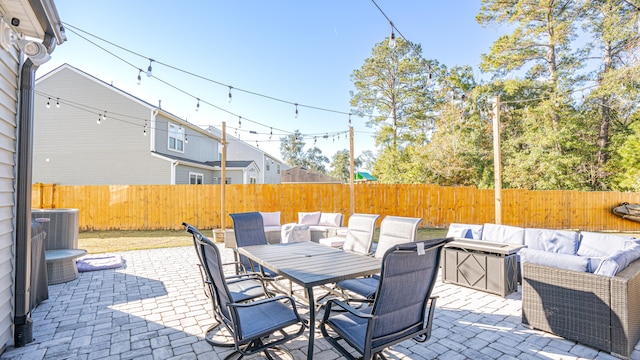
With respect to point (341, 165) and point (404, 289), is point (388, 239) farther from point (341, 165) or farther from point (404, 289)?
point (341, 165)

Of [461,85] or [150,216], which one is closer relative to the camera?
[150,216]

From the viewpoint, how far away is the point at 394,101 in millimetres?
15836

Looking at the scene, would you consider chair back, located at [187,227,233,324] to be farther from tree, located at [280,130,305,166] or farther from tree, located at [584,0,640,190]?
tree, located at [280,130,305,166]

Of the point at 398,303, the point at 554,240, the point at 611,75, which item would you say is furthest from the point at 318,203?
the point at 611,75

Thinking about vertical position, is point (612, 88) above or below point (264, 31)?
below

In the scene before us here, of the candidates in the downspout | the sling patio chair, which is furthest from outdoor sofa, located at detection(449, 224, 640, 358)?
the downspout

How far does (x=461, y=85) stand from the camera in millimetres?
15117

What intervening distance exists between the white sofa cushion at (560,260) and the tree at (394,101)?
10993mm

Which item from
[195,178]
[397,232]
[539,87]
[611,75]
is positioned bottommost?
[397,232]

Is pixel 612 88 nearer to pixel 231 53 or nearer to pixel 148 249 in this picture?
pixel 231 53

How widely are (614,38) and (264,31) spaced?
1299 centimetres

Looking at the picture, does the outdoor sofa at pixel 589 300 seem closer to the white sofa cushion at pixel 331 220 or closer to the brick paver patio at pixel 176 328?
the brick paver patio at pixel 176 328

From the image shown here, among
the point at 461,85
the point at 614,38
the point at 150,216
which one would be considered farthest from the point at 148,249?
the point at 614,38

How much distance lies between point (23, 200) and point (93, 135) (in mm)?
11714
